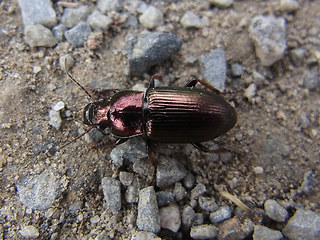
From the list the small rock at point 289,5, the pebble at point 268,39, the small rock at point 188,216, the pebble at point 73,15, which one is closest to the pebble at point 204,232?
the small rock at point 188,216

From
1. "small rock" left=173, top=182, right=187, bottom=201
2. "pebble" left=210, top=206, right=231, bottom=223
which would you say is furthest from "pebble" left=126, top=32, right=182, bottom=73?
"pebble" left=210, top=206, right=231, bottom=223

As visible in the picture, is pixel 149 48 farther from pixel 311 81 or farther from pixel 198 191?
pixel 311 81

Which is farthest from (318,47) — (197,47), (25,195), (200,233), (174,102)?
(25,195)

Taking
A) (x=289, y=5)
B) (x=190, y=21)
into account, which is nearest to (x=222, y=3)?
(x=190, y=21)

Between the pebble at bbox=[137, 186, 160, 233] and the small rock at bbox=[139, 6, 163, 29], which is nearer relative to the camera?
the pebble at bbox=[137, 186, 160, 233]

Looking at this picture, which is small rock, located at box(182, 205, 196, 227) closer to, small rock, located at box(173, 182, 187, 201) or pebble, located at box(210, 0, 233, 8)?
small rock, located at box(173, 182, 187, 201)

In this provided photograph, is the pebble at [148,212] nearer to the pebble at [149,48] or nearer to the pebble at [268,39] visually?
the pebble at [149,48]

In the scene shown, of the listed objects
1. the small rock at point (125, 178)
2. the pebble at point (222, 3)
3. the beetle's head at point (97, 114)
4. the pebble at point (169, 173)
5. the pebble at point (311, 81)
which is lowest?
the small rock at point (125, 178)

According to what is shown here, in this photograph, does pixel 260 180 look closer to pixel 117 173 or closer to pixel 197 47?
pixel 117 173
